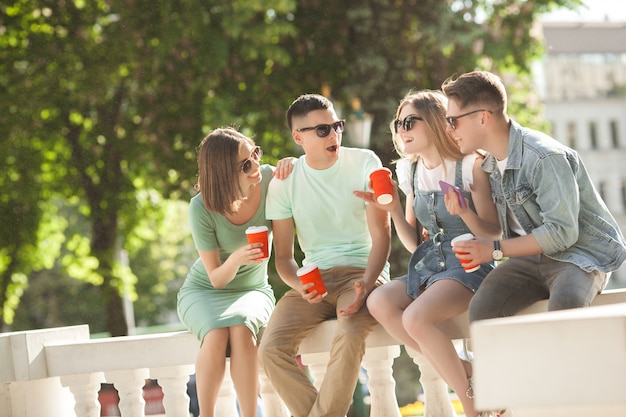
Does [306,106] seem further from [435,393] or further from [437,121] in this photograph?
[435,393]

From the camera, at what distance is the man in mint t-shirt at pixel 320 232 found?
4.44 metres

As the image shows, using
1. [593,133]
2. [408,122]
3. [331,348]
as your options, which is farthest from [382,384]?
[593,133]

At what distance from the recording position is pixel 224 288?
193 inches

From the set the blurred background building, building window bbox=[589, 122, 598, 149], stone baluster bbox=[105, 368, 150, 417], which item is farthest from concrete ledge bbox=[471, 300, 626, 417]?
building window bbox=[589, 122, 598, 149]

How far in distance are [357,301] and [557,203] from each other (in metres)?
0.99

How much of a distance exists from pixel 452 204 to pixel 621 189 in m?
56.3

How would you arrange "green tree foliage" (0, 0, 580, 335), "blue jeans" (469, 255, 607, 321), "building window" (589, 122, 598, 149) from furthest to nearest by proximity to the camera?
"building window" (589, 122, 598, 149), "green tree foliage" (0, 0, 580, 335), "blue jeans" (469, 255, 607, 321)

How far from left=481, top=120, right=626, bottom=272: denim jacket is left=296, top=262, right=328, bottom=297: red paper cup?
85cm

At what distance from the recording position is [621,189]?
57500mm

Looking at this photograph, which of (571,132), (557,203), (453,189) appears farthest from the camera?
(571,132)

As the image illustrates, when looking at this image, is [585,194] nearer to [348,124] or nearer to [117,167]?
[348,124]

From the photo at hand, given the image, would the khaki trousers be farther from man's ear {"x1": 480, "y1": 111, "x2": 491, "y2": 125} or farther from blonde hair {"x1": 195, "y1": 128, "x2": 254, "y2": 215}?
man's ear {"x1": 480, "y1": 111, "x2": 491, "y2": 125}

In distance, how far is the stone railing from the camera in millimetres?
4633

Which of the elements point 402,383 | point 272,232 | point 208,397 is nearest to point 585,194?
point 272,232
